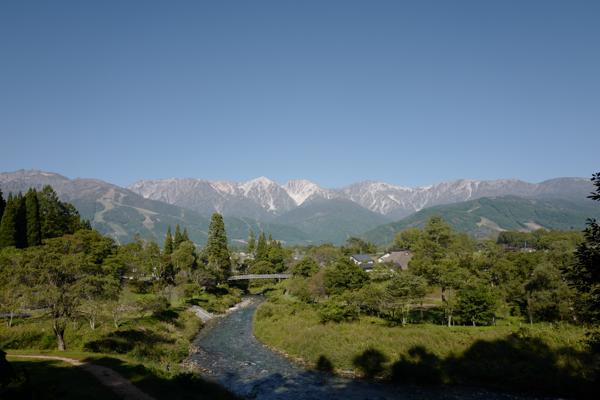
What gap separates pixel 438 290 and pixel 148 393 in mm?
64264

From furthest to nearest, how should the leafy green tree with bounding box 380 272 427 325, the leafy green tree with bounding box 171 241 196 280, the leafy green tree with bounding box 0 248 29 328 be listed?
the leafy green tree with bounding box 171 241 196 280 < the leafy green tree with bounding box 380 272 427 325 < the leafy green tree with bounding box 0 248 29 328

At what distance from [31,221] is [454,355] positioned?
268 feet

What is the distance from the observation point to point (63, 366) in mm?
28469

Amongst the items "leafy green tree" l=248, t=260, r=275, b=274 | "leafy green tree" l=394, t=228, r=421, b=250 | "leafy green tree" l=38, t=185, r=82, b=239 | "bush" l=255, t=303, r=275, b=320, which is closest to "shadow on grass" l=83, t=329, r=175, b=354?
"bush" l=255, t=303, r=275, b=320

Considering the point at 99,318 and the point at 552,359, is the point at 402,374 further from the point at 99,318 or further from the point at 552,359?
the point at 99,318

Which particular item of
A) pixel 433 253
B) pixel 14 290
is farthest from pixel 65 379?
pixel 433 253

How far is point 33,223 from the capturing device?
3155 inches

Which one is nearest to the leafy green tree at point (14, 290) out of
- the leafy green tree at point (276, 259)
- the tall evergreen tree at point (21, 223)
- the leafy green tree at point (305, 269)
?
the tall evergreen tree at point (21, 223)

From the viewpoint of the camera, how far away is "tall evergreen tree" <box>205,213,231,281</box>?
3799 inches

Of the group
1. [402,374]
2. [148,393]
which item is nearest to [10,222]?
[148,393]

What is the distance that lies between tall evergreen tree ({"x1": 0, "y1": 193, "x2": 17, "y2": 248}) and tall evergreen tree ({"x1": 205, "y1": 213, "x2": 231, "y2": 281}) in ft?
128

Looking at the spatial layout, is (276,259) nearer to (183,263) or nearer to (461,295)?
(183,263)

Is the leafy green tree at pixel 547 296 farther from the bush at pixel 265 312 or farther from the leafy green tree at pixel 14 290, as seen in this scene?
the leafy green tree at pixel 14 290

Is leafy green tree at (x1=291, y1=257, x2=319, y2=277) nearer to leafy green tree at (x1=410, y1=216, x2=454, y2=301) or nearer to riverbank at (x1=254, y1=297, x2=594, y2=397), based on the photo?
leafy green tree at (x1=410, y1=216, x2=454, y2=301)
